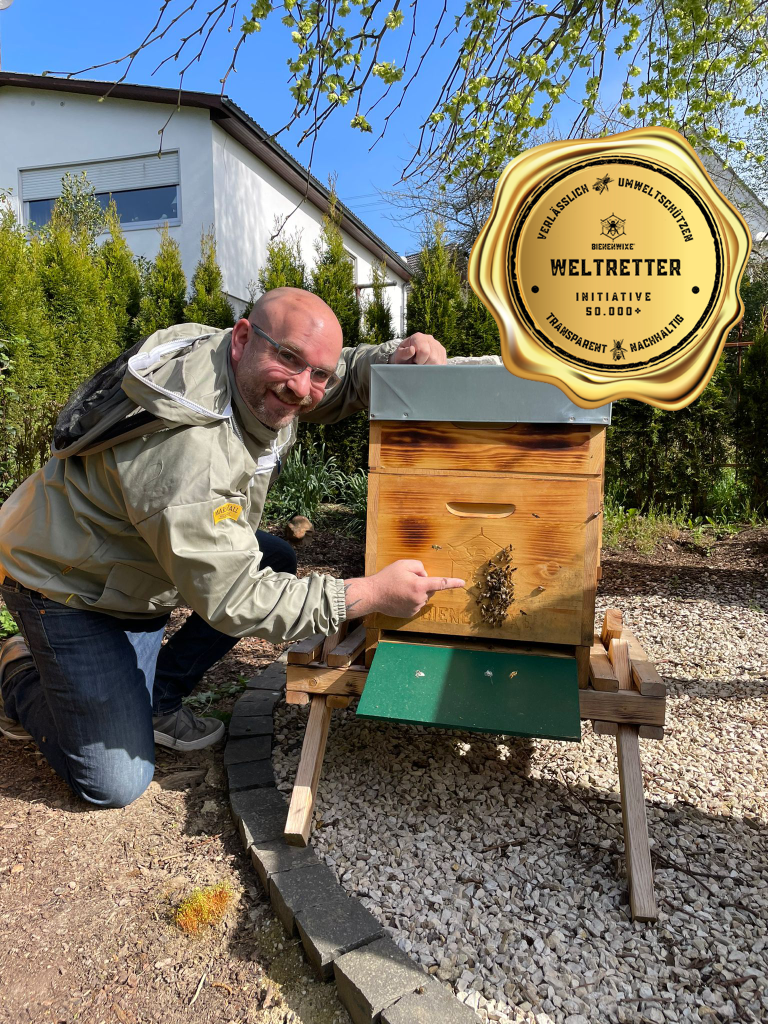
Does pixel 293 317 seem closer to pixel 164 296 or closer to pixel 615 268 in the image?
pixel 615 268

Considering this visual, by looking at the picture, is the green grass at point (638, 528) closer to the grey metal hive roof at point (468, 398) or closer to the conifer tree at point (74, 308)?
→ the grey metal hive roof at point (468, 398)

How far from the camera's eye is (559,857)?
2.04 meters

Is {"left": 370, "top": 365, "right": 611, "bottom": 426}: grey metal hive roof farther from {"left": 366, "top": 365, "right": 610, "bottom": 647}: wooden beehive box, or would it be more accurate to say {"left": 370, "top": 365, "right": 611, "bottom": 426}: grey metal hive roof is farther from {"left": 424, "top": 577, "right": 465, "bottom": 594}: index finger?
{"left": 424, "top": 577, "right": 465, "bottom": 594}: index finger

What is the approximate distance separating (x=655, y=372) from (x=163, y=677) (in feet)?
8.35

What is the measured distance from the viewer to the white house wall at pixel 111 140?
1234 centimetres

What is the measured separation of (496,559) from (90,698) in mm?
1481

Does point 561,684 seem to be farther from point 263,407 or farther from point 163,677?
point 163,677

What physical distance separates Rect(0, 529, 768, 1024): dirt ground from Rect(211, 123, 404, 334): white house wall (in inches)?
415

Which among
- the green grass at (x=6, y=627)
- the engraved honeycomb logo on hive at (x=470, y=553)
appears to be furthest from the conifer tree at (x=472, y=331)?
the engraved honeycomb logo on hive at (x=470, y=553)

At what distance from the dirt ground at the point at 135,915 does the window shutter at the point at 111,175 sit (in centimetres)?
1278

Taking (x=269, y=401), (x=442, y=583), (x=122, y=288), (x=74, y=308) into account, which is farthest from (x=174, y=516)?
(x=122, y=288)

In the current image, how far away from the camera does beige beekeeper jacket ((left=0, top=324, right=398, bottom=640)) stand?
188 centimetres

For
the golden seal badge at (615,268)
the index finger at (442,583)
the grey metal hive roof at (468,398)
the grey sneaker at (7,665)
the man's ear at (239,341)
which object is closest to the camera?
the golden seal badge at (615,268)

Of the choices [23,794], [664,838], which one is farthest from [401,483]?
[23,794]
